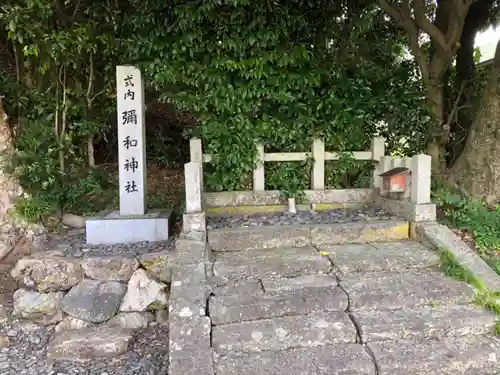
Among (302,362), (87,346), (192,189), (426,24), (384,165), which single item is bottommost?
(87,346)

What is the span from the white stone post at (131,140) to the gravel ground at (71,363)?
1511 mm

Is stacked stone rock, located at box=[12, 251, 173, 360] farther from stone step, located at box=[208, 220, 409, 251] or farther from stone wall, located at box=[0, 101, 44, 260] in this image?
stone wall, located at box=[0, 101, 44, 260]

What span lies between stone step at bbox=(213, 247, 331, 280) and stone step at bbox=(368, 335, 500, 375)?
2.94ft

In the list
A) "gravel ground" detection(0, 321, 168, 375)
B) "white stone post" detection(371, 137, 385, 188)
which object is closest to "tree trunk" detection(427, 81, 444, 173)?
"white stone post" detection(371, 137, 385, 188)

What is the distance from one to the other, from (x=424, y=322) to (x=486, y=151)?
2.77 metres

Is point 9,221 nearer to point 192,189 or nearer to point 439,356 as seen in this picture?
point 192,189

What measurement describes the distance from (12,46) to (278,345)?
555 centimetres

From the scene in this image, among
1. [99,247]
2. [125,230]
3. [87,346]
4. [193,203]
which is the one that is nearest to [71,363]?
[87,346]

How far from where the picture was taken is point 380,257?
12.0 ft

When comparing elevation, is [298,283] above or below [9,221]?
below

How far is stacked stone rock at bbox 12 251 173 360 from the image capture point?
3.88 meters

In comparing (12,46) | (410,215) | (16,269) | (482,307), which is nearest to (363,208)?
(410,215)

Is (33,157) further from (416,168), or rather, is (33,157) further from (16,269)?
(416,168)

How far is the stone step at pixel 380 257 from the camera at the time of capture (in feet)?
11.7
